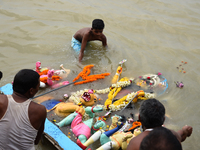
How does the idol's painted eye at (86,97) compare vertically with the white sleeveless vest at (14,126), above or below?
below

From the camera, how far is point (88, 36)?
217 inches

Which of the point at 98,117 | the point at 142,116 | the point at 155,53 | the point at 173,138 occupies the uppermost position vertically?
the point at 173,138

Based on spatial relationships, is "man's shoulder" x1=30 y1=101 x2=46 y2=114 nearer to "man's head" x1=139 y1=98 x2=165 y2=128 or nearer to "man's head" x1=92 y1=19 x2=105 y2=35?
"man's head" x1=139 y1=98 x2=165 y2=128

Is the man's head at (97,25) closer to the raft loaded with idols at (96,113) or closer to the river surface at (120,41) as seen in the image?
the river surface at (120,41)

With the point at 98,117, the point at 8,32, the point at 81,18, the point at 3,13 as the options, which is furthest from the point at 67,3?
the point at 98,117

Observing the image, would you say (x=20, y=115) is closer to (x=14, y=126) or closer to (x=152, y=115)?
(x=14, y=126)

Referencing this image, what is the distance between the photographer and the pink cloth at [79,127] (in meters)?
3.15

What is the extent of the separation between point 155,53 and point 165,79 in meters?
1.49

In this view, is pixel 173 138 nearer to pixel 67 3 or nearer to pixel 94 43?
pixel 94 43

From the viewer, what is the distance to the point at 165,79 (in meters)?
4.86

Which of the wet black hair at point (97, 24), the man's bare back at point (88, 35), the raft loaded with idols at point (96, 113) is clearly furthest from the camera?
the man's bare back at point (88, 35)

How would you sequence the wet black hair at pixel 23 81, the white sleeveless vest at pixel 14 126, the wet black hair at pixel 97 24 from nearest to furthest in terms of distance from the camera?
the white sleeveless vest at pixel 14 126, the wet black hair at pixel 23 81, the wet black hair at pixel 97 24

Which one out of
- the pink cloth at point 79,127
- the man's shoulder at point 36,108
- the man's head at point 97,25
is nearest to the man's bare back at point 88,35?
the man's head at point 97,25

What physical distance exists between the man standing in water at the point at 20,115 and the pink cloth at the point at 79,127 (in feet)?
3.15
